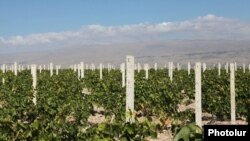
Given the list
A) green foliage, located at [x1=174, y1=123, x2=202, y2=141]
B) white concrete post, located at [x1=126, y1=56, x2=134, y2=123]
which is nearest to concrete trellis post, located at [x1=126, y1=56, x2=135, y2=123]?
white concrete post, located at [x1=126, y1=56, x2=134, y2=123]

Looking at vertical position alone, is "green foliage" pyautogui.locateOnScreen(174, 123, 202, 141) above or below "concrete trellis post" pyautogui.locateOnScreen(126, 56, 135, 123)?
below

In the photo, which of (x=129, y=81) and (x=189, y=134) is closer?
(x=189, y=134)

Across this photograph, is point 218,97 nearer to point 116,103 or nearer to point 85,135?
point 116,103

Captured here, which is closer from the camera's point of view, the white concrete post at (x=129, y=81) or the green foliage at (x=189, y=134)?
the green foliage at (x=189, y=134)

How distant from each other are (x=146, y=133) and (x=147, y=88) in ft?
32.1

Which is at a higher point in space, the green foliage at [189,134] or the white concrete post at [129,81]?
the white concrete post at [129,81]

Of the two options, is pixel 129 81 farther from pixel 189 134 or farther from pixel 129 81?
pixel 189 134

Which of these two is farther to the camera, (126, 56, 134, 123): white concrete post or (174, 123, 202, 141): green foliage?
(126, 56, 134, 123): white concrete post

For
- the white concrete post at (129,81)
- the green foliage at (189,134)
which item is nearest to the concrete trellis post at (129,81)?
the white concrete post at (129,81)

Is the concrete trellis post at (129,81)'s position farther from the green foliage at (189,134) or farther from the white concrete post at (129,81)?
the green foliage at (189,134)

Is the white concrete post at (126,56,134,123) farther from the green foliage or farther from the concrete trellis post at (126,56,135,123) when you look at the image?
the green foliage

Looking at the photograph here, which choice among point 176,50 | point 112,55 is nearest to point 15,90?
point 112,55

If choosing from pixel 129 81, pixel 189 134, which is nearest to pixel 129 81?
pixel 129 81

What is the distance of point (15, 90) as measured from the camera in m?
16.7
